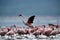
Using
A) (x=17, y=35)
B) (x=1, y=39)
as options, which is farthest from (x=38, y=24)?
(x=1, y=39)

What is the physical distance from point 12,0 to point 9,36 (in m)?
0.38

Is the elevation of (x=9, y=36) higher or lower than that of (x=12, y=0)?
lower

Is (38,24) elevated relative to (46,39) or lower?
elevated

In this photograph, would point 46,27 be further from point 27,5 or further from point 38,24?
point 27,5

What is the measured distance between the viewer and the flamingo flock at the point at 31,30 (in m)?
2.36

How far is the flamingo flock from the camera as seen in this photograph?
2.36 meters

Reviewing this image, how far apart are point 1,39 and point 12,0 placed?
43 centimetres

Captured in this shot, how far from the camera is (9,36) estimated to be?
2381 millimetres

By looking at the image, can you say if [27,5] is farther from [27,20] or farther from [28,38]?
[28,38]

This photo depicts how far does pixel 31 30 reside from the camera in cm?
237

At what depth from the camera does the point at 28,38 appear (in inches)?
93.2

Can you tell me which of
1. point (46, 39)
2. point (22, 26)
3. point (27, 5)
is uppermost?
point (27, 5)

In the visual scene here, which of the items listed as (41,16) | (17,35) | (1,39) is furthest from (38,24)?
(1,39)

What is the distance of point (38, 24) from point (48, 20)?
112 millimetres
